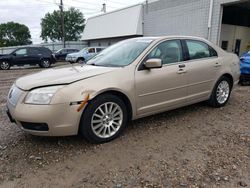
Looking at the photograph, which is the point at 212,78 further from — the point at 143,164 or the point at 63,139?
the point at 63,139

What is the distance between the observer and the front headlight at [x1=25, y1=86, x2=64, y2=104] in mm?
3049

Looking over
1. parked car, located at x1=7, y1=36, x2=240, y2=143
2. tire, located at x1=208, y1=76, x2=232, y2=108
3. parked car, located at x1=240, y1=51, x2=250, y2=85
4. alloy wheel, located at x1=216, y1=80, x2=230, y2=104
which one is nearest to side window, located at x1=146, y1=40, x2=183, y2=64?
parked car, located at x1=7, y1=36, x2=240, y2=143

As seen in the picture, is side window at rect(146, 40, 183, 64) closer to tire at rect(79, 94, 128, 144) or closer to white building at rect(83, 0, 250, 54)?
tire at rect(79, 94, 128, 144)

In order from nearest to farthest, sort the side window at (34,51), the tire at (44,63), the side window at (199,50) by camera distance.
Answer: the side window at (199,50) → the side window at (34,51) → the tire at (44,63)

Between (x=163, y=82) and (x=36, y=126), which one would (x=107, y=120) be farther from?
(x=163, y=82)

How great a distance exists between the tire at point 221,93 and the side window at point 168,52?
125 cm

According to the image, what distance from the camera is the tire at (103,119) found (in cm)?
328

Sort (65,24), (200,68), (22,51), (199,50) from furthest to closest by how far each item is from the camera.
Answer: (65,24) → (22,51) → (199,50) → (200,68)

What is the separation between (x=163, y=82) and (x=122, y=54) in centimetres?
86

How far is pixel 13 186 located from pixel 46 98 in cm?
106

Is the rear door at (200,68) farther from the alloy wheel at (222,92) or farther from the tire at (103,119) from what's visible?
the tire at (103,119)

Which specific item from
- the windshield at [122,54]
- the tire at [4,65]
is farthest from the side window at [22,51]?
the windshield at [122,54]

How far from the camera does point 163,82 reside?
13.0ft

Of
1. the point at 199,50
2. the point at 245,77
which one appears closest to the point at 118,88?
the point at 199,50
